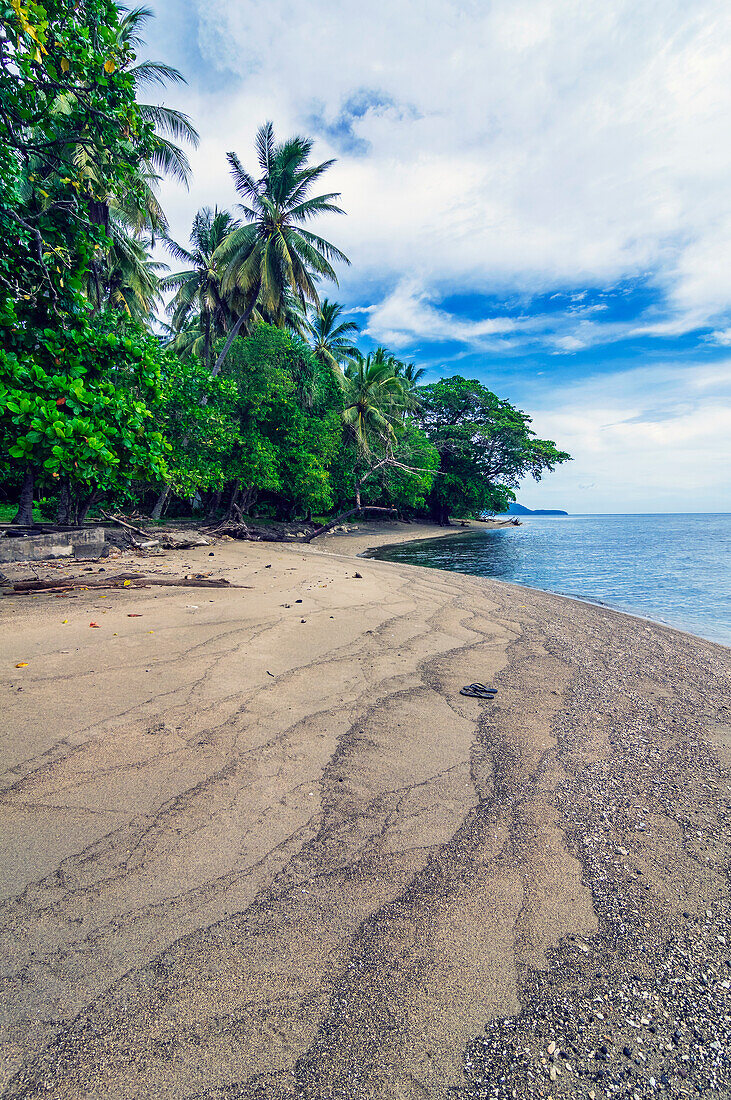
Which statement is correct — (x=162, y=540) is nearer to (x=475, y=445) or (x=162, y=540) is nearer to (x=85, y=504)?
(x=85, y=504)

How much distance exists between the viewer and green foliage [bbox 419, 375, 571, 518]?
133ft

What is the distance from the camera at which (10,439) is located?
4.07m

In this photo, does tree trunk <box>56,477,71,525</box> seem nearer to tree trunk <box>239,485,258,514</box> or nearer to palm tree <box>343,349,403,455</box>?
tree trunk <box>239,485,258,514</box>

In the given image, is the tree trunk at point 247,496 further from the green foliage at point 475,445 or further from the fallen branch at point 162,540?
the green foliage at point 475,445

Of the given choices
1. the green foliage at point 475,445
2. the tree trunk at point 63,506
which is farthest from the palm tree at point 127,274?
the green foliage at point 475,445

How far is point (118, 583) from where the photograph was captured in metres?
7.79

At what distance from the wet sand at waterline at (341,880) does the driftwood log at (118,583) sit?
7.21 feet

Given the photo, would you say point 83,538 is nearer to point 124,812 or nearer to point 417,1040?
point 124,812

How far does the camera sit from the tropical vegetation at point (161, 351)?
4.12 m

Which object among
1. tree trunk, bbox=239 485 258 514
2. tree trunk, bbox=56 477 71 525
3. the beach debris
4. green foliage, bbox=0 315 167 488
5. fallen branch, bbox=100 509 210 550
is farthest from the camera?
tree trunk, bbox=239 485 258 514

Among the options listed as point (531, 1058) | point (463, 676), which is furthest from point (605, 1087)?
point (463, 676)

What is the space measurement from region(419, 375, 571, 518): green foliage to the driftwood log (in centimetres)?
3366

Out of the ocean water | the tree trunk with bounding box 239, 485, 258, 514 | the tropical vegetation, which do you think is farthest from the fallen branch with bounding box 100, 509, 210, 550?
the ocean water

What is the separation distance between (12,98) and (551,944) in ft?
24.1
